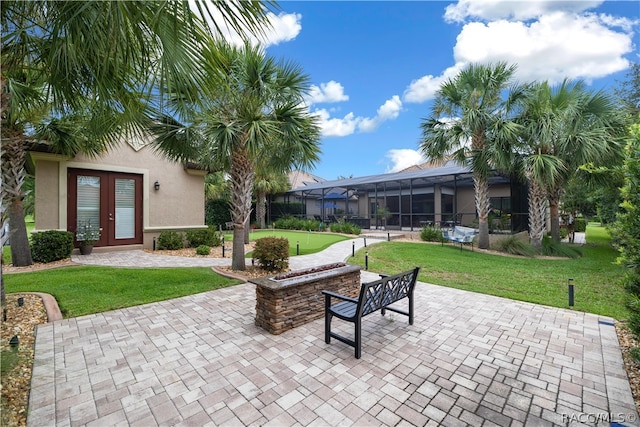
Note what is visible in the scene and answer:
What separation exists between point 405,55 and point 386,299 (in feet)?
35.9

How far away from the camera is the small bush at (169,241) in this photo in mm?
11117

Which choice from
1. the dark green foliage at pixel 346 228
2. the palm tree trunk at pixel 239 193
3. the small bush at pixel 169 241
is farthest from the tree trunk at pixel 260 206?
the palm tree trunk at pixel 239 193

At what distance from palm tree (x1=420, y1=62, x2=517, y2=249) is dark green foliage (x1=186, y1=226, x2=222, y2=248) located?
1006 cm

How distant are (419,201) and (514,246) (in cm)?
1118

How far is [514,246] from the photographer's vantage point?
11.6m

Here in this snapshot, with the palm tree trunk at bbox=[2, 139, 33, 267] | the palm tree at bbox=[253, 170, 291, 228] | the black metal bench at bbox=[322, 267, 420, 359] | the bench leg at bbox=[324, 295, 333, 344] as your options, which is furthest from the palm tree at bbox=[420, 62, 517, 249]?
the palm tree trunk at bbox=[2, 139, 33, 267]

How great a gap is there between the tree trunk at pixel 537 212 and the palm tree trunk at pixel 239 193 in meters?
11.3

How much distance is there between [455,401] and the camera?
247 cm

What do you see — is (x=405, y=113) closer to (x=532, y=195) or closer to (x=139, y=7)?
(x=532, y=195)

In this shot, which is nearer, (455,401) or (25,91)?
(455,401)

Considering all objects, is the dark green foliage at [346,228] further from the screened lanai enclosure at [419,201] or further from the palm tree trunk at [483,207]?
the palm tree trunk at [483,207]

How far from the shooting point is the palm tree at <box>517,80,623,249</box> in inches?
367

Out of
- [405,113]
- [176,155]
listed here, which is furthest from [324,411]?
[405,113]

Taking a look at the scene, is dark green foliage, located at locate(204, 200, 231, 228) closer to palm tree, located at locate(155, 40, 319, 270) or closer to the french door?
the french door
